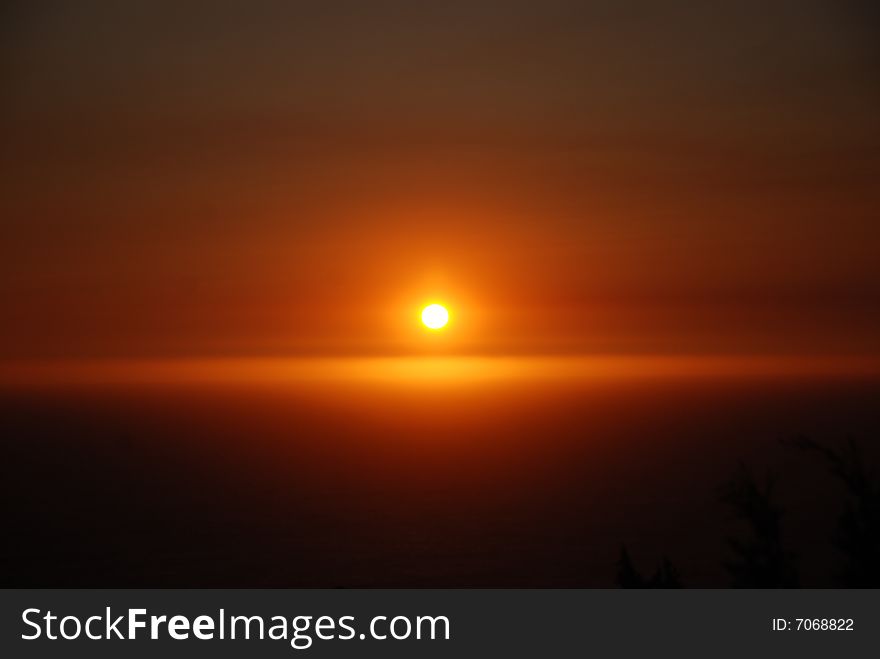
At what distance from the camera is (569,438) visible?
8019 cm

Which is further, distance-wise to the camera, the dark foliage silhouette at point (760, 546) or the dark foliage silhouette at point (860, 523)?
the dark foliage silhouette at point (760, 546)

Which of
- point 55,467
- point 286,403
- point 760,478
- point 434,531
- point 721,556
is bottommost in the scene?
point 721,556

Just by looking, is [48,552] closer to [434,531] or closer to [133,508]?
[133,508]

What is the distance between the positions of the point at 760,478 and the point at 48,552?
3290 centimetres

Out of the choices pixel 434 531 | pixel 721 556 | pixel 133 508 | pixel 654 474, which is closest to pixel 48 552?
pixel 133 508

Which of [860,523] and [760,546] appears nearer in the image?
[860,523]

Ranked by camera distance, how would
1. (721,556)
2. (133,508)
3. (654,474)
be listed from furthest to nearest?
(654,474) → (133,508) → (721,556)

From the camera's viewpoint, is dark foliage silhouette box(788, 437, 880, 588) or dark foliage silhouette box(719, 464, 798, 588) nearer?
dark foliage silhouette box(788, 437, 880, 588)
